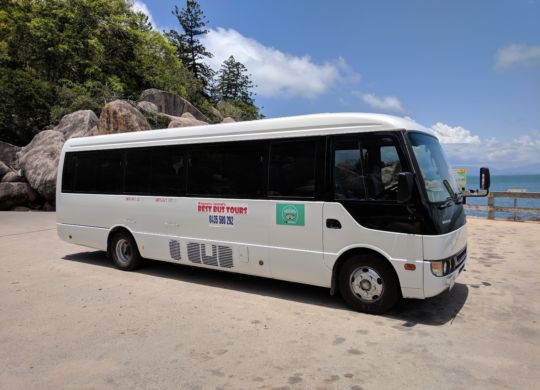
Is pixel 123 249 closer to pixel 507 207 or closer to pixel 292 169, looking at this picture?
pixel 292 169

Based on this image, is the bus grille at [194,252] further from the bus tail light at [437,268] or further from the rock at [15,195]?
the rock at [15,195]

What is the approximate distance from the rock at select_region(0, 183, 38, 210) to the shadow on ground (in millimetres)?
12104

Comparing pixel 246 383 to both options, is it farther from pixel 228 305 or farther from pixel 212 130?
pixel 212 130

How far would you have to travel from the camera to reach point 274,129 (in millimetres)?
6352

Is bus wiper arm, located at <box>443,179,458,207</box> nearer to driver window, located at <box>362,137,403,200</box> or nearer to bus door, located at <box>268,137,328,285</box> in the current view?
driver window, located at <box>362,137,403,200</box>

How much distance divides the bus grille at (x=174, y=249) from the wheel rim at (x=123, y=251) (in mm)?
1243

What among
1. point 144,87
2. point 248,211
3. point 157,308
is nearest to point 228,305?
point 157,308

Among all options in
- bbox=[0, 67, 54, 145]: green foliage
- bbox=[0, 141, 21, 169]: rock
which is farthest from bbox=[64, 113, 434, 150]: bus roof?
bbox=[0, 67, 54, 145]: green foliage

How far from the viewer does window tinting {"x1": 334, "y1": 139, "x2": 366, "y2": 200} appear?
5543 mm

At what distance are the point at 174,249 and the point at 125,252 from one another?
5.07 ft

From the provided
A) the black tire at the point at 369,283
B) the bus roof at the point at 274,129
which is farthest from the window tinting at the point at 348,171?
the black tire at the point at 369,283

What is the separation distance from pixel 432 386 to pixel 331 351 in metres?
1.08

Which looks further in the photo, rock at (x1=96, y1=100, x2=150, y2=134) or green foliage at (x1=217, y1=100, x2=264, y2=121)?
green foliage at (x1=217, y1=100, x2=264, y2=121)

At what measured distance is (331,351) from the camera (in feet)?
14.6
